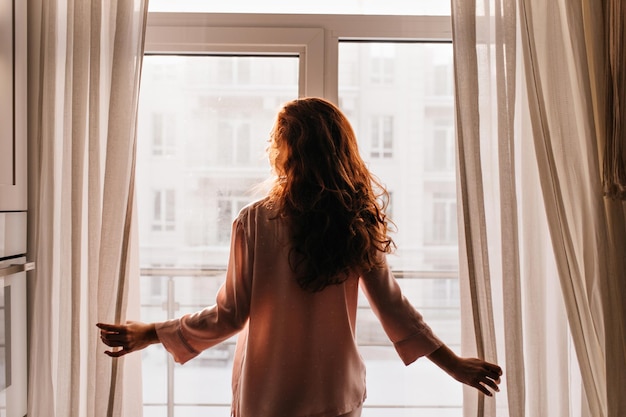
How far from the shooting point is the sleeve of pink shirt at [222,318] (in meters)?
1.40

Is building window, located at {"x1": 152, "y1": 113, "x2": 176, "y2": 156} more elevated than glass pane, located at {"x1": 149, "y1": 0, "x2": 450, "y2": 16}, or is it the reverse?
glass pane, located at {"x1": 149, "y1": 0, "x2": 450, "y2": 16}

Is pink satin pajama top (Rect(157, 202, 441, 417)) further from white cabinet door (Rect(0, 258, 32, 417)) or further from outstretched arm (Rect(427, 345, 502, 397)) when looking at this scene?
white cabinet door (Rect(0, 258, 32, 417))

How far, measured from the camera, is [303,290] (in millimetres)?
1351

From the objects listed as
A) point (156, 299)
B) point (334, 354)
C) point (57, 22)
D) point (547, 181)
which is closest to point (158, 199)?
point (156, 299)

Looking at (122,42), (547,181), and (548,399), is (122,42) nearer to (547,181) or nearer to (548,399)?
(547,181)

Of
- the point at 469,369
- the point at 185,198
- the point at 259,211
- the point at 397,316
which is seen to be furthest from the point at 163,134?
the point at 469,369

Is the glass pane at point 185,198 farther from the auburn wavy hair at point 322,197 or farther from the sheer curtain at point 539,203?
the sheer curtain at point 539,203

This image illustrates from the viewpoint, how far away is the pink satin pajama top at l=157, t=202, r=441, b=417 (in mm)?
1356

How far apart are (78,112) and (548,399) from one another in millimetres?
1484

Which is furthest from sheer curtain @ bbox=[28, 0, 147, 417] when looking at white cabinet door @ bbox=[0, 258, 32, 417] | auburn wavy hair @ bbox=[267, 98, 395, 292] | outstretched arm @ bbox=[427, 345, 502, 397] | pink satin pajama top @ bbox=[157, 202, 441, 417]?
outstretched arm @ bbox=[427, 345, 502, 397]

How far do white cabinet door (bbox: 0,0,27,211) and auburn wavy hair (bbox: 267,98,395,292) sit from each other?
679mm

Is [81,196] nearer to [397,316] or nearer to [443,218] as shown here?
[397,316]

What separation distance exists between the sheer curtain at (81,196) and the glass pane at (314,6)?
6.8 inches

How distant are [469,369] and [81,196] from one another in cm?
109
